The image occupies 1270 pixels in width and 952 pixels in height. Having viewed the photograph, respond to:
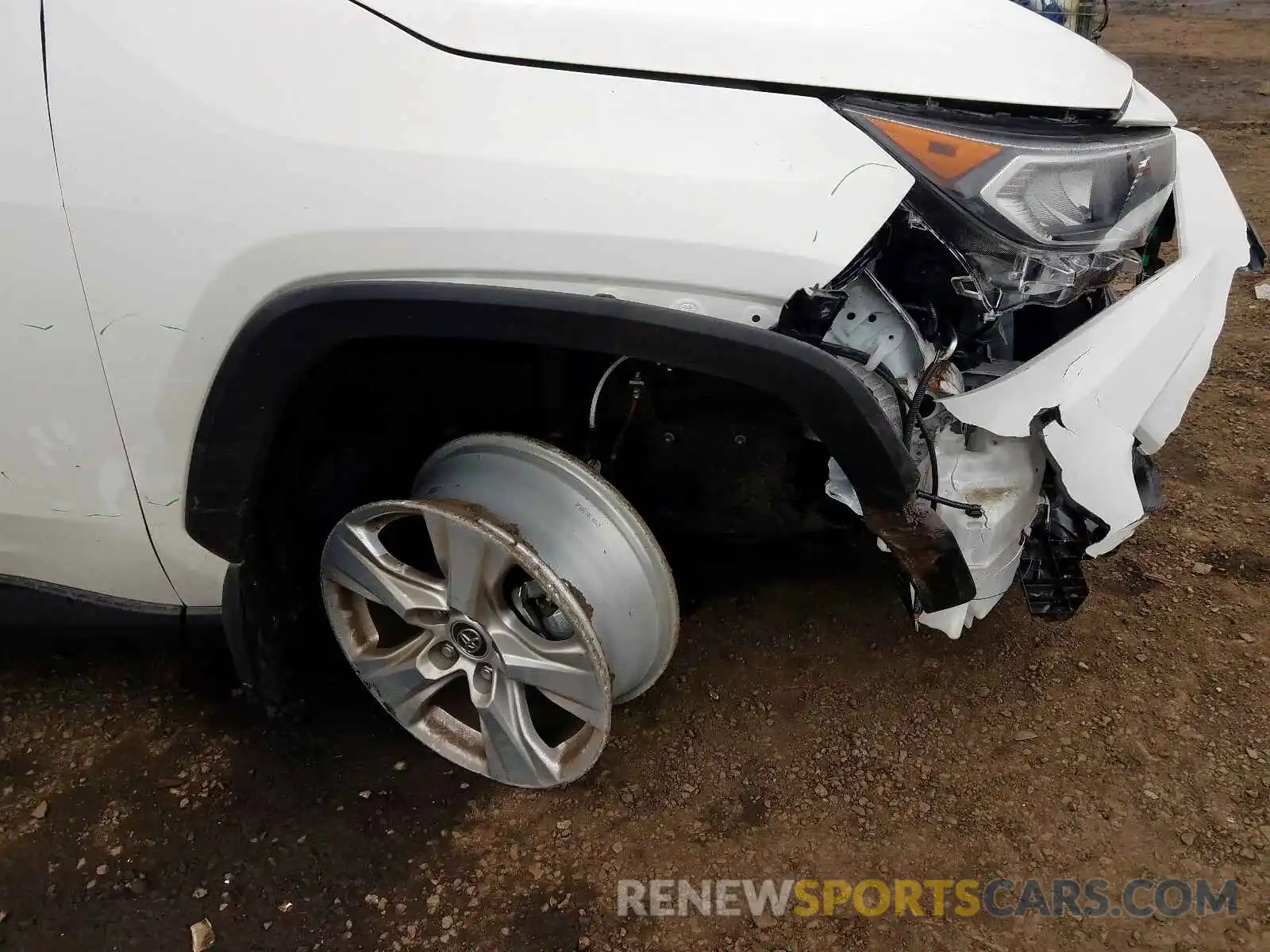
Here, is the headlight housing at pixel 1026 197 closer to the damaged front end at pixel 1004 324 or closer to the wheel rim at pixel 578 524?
the damaged front end at pixel 1004 324

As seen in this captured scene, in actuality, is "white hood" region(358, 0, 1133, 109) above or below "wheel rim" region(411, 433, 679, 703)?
above

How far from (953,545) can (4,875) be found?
1.98m

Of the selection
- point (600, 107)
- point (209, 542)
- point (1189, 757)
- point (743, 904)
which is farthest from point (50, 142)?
point (1189, 757)

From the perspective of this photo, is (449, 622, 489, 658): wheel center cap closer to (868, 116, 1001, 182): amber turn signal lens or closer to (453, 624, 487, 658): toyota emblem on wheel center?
(453, 624, 487, 658): toyota emblem on wheel center

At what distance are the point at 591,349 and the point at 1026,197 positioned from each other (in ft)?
2.37

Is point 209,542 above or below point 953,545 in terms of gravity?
below

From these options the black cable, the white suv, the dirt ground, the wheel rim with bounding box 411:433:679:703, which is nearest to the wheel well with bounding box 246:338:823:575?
the white suv

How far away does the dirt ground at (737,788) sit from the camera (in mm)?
1703

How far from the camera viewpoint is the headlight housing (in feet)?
4.46

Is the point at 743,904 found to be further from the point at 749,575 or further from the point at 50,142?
the point at 50,142

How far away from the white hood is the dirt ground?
120 centimetres

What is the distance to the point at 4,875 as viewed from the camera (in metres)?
1.83

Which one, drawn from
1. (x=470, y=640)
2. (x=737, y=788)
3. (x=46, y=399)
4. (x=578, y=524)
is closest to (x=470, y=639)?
(x=470, y=640)

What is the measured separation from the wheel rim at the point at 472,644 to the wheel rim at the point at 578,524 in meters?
0.04
